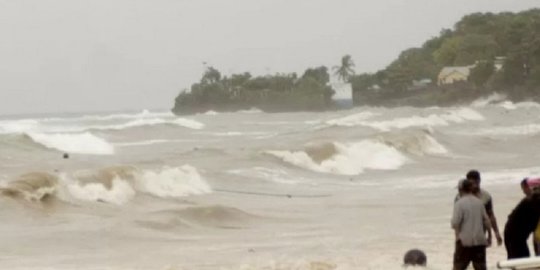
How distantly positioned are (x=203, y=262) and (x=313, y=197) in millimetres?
9621

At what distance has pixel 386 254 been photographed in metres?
12.8

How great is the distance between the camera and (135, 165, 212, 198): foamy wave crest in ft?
75.4

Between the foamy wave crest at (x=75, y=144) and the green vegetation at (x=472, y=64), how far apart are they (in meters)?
63.3

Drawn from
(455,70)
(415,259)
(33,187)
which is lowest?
(415,259)

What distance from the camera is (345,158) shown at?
33.2 metres

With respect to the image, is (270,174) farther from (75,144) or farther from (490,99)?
(490,99)

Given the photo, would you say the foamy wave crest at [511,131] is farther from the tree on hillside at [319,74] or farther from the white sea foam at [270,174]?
the tree on hillside at [319,74]

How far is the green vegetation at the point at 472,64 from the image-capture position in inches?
4058

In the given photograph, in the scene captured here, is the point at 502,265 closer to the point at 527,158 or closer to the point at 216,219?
the point at 216,219

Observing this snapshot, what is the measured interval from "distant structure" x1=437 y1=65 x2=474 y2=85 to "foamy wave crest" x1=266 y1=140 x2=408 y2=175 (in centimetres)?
7774

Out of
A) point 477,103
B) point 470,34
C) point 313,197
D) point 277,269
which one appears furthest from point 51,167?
point 470,34

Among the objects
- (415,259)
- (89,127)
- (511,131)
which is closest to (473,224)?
(415,259)

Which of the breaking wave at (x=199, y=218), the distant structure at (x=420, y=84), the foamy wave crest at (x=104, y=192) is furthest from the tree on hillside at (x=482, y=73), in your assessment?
the breaking wave at (x=199, y=218)

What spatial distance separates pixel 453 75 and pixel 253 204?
317 feet
